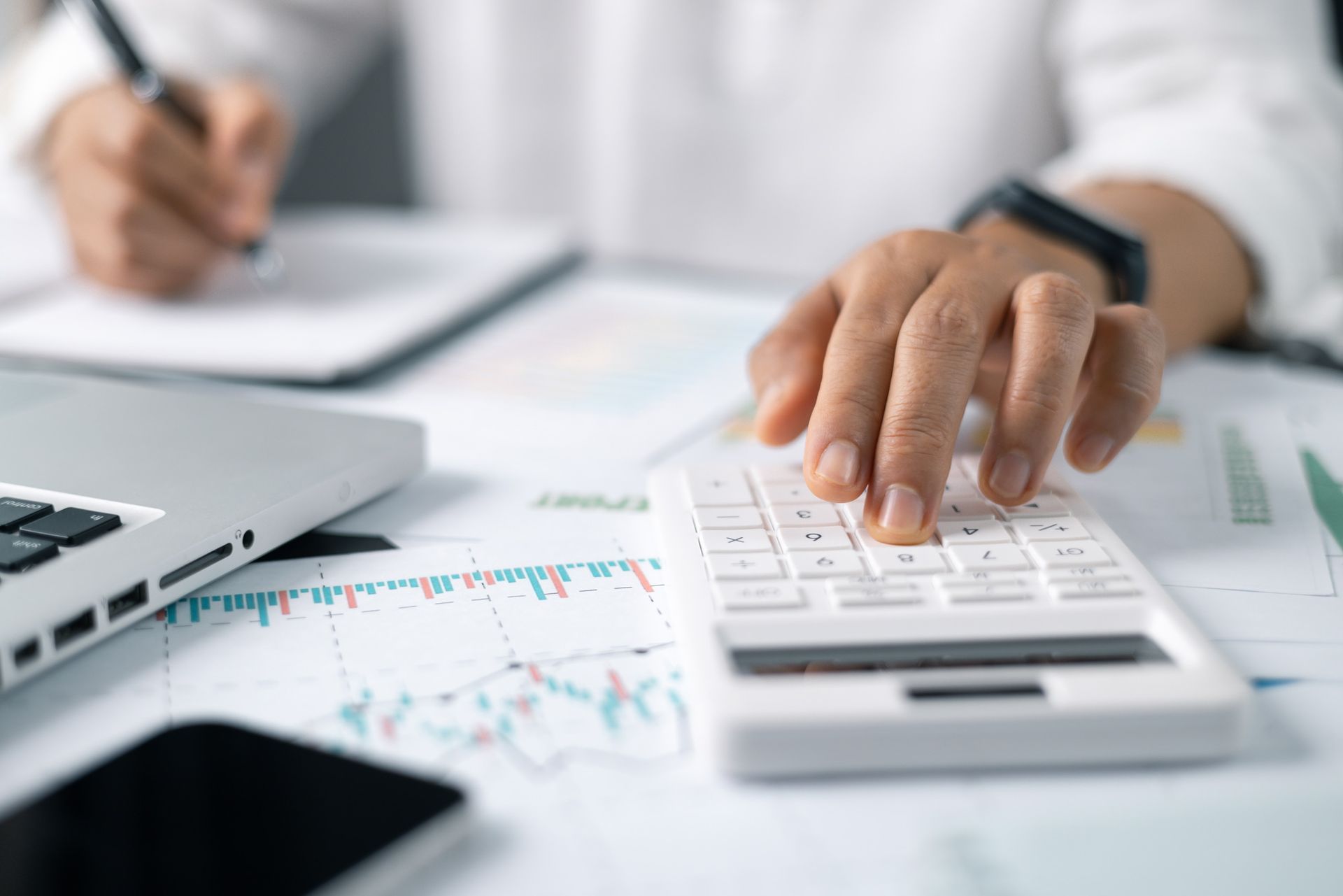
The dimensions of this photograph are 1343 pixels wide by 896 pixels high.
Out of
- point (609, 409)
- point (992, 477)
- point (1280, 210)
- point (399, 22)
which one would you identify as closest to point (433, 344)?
point (609, 409)

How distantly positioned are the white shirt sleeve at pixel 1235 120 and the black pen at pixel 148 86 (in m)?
0.59

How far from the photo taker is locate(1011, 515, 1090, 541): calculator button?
397 mm

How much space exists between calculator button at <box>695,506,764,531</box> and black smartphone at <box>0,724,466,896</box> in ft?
0.56

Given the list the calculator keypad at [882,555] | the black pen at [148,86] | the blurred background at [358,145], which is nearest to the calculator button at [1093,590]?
the calculator keypad at [882,555]

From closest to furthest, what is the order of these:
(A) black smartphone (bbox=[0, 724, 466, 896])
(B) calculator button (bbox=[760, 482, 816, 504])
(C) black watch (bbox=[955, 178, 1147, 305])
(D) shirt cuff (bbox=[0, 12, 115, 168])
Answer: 1. (A) black smartphone (bbox=[0, 724, 466, 896])
2. (B) calculator button (bbox=[760, 482, 816, 504])
3. (C) black watch (bbox=[955, 178, 1147, 305])
4. (D) shirt cuff (bbox=[0, 12, 115, 168])

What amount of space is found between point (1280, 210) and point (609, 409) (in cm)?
52

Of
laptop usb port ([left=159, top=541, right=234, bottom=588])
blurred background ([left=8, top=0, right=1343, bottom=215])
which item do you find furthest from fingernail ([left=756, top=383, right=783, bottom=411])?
blurred background ([left=8, top=0, right=1343, bottom=215])

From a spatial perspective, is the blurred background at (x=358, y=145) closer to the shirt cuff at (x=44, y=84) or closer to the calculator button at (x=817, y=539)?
the shirt cuff at (x=44, y=84)

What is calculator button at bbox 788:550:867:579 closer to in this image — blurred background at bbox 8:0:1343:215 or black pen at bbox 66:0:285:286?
black pen at bbox 66:0:285:286

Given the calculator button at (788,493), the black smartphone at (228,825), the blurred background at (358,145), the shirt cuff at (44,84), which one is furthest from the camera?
the blurred background at (358,145)

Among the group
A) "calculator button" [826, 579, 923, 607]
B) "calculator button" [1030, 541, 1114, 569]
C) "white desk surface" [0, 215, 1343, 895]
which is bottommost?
"white desk surface" [0, 215, 1343, 895]

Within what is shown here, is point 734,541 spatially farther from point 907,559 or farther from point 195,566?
point 195,566

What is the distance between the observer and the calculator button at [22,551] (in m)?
0.33

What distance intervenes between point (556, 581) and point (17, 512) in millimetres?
181
